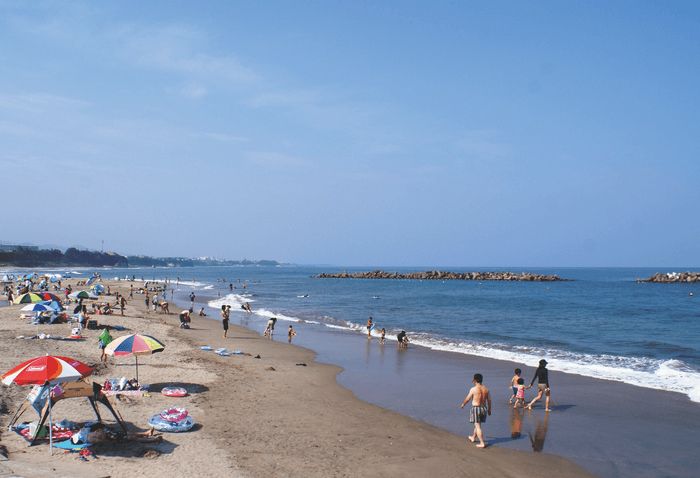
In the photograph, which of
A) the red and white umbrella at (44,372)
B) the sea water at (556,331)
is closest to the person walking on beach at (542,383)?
the sea water at (556,331)

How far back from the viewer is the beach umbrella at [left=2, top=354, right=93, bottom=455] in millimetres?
8266

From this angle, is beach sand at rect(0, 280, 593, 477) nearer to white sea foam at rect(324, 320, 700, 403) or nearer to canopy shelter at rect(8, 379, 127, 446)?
canopy shelter at rect(8, 379, 127, 446)

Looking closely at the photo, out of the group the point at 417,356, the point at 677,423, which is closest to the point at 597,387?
the point at 677,423

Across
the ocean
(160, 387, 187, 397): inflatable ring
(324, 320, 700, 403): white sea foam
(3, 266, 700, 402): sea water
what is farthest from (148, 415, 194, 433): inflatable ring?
(3, 266, 700, 402): sea water

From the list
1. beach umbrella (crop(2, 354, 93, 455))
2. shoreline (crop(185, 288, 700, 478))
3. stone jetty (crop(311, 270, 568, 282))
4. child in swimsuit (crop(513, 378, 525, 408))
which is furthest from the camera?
stone jetty (crop(311, 270, 568, 282))

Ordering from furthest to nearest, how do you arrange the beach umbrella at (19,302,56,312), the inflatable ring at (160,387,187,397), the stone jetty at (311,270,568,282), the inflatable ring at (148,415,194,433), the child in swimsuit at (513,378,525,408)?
the stone jetty at (311,270,568,282) → the beach umbrella at (19,302,56,312) → the child in swimsuit at (513,378,525,408) → the inflatable ring at (160,387,187,397) → the inflatable ring at (148,415,194,433)

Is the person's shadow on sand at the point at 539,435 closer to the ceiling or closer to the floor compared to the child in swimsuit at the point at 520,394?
closer to the floor

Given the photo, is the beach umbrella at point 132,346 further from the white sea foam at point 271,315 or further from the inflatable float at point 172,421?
the white sea foam at point 271,315

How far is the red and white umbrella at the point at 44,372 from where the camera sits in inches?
325

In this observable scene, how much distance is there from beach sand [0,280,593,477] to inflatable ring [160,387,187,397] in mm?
195

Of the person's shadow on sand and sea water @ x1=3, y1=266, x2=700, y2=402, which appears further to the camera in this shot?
sea water @ x1=3, y1=266, x2=700, y2=402

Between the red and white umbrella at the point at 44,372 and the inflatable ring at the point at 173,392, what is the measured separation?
14.3ft

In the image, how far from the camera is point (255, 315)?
4012 centimetres

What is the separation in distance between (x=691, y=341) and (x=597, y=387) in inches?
677
